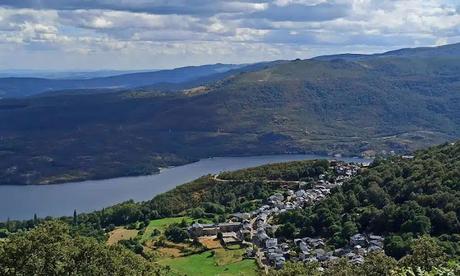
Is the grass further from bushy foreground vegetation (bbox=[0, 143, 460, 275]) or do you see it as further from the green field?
the green field

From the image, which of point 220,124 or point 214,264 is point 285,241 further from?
point 220,124

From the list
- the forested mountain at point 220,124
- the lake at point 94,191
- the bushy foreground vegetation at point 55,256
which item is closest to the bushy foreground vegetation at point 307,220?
the bushy foreground vegetation at point 55,256

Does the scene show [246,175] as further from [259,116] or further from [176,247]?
[259,116]

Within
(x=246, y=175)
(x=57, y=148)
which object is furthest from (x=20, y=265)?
(x=57, y=148)

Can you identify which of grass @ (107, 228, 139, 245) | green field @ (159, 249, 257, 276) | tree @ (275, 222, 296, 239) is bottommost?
grass @ (107, 228, 139, 245)

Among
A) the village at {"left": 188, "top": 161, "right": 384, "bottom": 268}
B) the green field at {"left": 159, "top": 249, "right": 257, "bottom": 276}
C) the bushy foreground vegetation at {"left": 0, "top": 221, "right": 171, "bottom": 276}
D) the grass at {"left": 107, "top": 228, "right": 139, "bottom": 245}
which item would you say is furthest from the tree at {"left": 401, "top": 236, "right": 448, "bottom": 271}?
the grass at {"left": 107, "top": 228, "right": 139, "bottom": 245}

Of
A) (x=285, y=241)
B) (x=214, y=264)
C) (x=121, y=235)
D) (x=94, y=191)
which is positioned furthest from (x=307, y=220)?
(x=94, y=191)
